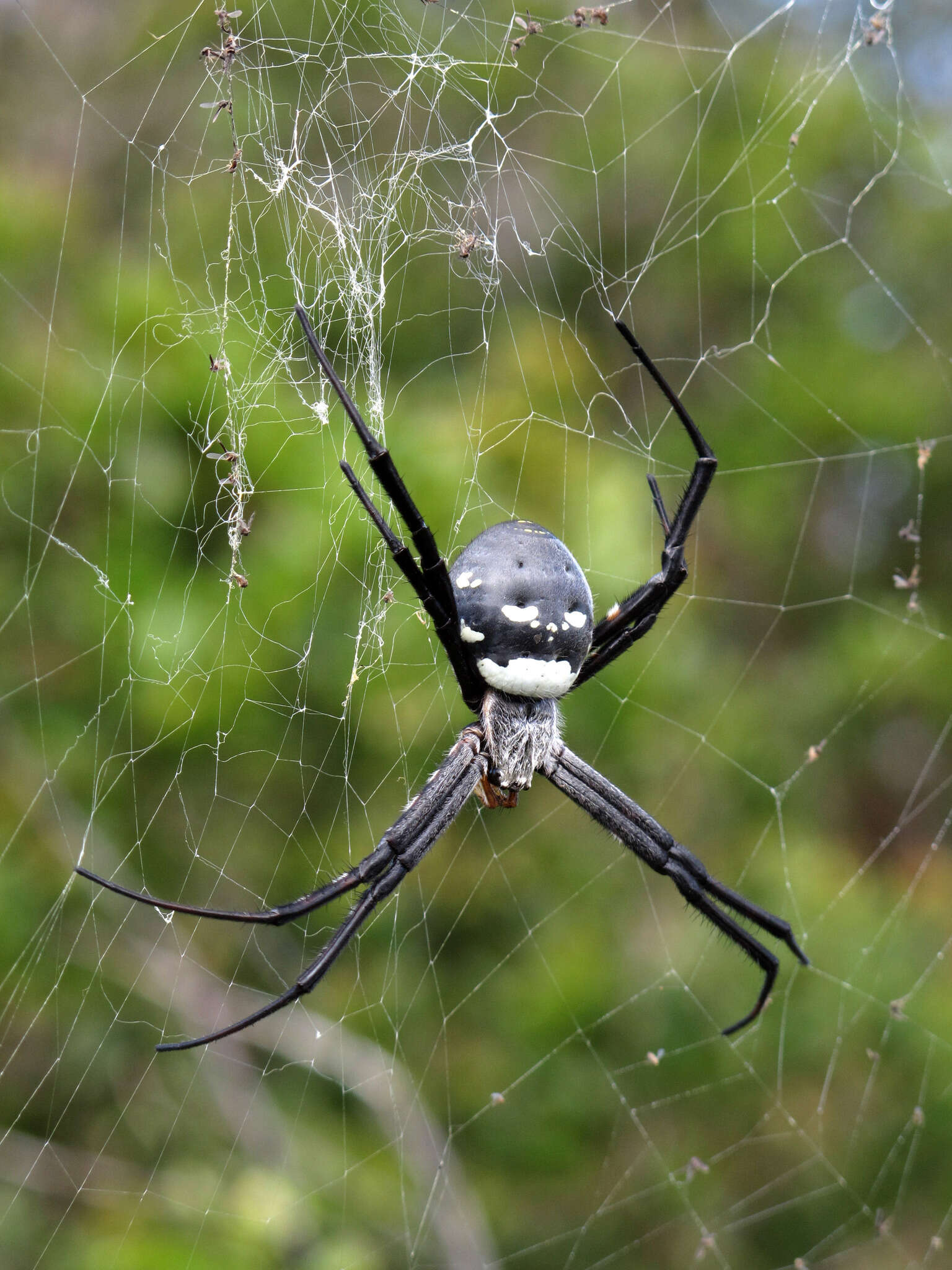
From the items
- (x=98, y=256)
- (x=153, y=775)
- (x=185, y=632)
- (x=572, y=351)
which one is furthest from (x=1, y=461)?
(x=572, y=351)

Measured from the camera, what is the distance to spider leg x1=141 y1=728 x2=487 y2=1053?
1.59 m

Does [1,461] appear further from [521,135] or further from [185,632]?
[521,135]

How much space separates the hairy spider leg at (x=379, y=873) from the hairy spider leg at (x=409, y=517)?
24 cm

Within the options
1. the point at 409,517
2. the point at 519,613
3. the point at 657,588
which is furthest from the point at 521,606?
the point at 657,588

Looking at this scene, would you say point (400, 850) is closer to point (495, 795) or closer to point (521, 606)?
point (495, 795)

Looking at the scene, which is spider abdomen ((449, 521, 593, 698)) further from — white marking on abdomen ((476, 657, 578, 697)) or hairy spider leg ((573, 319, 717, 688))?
hairy spider leg ((573, 319, 717, 688))

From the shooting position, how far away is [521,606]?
5.82 ft

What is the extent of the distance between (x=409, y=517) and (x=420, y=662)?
50cm

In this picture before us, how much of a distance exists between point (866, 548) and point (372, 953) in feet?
12.6

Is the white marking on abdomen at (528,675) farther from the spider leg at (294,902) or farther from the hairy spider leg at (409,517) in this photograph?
the spider leg at (294,902)

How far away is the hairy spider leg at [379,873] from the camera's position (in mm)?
1542

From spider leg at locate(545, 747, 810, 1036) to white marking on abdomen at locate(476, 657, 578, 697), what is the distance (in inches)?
11.4

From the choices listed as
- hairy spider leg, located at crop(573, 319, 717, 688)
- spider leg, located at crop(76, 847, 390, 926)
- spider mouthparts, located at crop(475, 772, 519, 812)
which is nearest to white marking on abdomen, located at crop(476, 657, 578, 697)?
hairy spider leg, located at crop(573, 319, 717, 688)

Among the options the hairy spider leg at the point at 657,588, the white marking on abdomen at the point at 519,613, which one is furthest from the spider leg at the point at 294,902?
the hairy spider leg at the point at 657,588
